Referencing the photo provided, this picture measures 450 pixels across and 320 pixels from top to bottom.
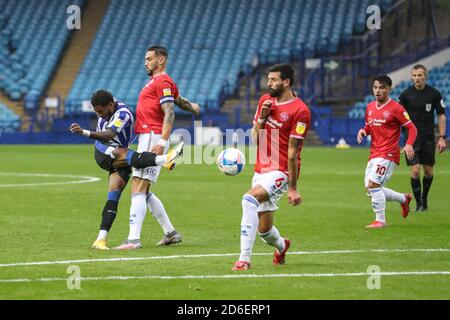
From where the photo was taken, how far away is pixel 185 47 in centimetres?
5109

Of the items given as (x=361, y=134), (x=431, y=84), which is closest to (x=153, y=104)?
(x=361, y=134)

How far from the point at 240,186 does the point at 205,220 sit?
7.15m

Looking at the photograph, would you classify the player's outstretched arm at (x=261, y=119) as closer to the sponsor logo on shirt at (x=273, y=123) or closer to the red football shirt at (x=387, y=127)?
the sponsor logo on shirt at (x=273, y=123)

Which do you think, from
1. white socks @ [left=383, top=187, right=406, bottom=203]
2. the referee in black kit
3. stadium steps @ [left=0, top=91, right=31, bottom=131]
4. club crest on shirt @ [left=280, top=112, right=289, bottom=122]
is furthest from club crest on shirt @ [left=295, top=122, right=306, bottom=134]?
stadium steps @ [left=0, top=91, right=31, bottom=131]

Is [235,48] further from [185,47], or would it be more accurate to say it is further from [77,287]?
[77,287]

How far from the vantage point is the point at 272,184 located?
10.0 metres

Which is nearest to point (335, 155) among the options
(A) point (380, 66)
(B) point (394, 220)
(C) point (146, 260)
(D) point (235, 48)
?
(A) point (380, 66)

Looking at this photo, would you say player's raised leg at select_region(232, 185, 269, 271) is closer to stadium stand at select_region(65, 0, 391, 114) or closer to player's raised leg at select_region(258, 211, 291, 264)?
player's raised leg at select_region(258, 211, 291, 264)

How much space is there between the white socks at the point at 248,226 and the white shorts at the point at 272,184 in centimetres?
19

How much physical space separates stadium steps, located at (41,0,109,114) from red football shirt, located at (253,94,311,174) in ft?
131

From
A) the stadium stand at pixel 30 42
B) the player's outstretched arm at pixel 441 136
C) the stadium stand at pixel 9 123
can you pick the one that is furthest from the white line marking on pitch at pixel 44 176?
the stadium stand at pixel 30 42

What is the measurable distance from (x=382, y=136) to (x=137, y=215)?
460 centimetres

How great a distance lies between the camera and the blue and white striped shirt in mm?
12023

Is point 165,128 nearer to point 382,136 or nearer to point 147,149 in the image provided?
point 147,149
